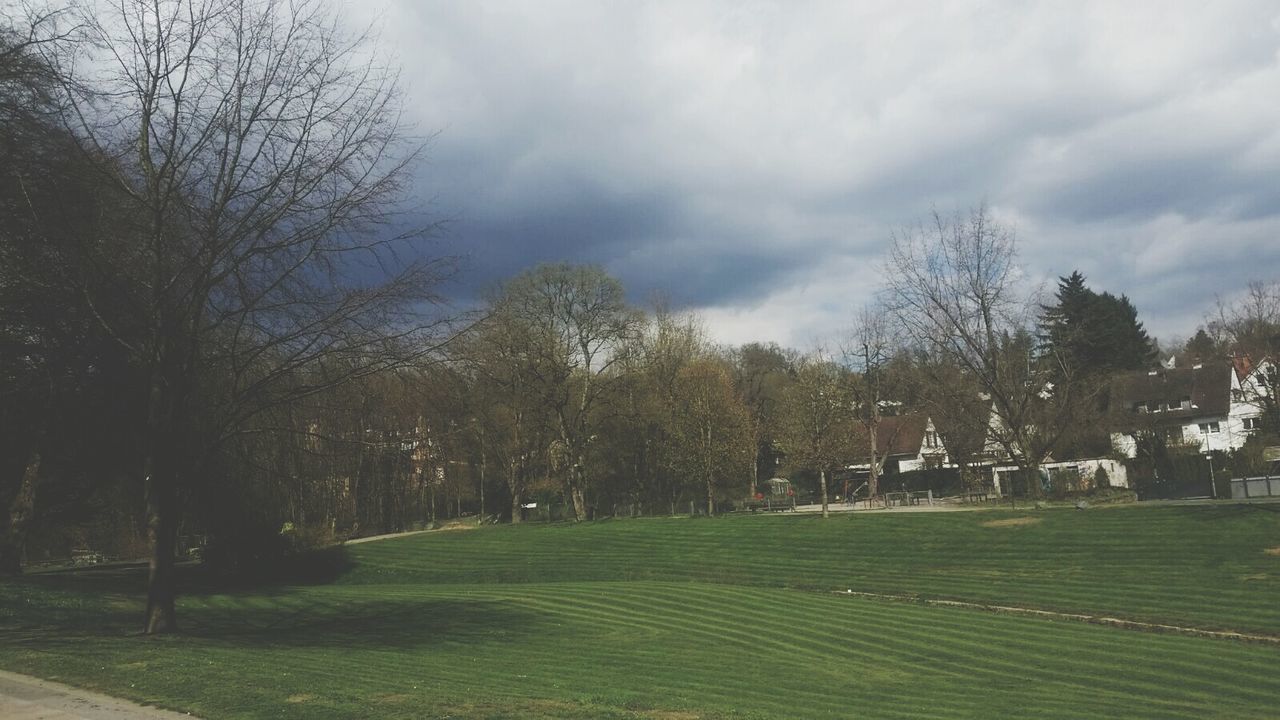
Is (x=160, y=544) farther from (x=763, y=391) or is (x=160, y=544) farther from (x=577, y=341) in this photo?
(x=763, y=391)

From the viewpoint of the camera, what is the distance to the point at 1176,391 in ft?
251

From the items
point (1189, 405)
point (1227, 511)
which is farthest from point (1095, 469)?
point (1227, 511)

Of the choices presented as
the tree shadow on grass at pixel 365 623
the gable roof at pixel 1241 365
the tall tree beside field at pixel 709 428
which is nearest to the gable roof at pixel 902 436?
the gable roof at pixel 1241 365

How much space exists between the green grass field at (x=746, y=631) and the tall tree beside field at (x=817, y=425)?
713 centimetres

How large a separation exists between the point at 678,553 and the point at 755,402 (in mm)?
38030

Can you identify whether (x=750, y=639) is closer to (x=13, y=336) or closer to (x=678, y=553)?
(x=13, y=336)

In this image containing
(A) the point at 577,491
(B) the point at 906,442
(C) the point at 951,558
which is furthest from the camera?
(B) the point at 906,442

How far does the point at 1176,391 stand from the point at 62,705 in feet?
284

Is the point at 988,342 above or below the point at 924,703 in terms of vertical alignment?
above

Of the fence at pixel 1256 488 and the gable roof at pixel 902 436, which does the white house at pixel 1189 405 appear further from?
the fence at pixel 1256 488

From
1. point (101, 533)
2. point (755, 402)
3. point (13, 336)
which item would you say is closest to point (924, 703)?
point (13, 336)

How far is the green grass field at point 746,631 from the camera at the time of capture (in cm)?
1004

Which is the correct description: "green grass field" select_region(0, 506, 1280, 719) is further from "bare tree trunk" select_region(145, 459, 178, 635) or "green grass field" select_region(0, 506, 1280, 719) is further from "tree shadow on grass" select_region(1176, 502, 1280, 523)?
"bare tree trunk" select_region(145, 459, 178, 635)

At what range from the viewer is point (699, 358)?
6222 centimetres
